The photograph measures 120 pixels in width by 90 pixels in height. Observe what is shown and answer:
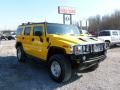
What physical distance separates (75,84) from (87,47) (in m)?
1.24

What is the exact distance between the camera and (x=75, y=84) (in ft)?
22.6

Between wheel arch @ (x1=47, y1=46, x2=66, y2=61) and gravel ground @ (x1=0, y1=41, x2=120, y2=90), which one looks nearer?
gravel ground @ (x1=0, y1=41, x2=120, y2=90)

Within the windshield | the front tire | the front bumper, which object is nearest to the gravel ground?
the front tire

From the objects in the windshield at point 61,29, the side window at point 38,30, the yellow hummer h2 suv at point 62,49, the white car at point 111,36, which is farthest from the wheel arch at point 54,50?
the white car at point 111,36

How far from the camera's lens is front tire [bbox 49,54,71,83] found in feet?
22.5

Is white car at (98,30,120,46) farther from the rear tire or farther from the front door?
the front door

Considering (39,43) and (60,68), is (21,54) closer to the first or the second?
(39,43)

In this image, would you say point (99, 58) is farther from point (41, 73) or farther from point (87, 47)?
point (41, 73)

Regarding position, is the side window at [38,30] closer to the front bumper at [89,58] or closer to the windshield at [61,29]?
the windshield at [61,29]

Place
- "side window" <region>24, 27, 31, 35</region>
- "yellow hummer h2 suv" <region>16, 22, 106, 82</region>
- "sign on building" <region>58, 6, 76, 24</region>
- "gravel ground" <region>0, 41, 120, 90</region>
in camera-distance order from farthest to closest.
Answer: "sign on building" <region>58, 6, 76, 24</region>
"side window" <region>24, 27, 31, 35</region>
"yellow hummer h2 suv" <region>16, 22, 106, 82</region>
"gravel ground" <region>0, 41, 120, 90</region>

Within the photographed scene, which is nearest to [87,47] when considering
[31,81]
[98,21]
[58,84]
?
[58,84]

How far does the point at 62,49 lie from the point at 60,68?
62 cm

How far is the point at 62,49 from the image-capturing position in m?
7.04

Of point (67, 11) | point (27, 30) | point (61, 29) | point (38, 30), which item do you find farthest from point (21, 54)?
point (67, 11)
